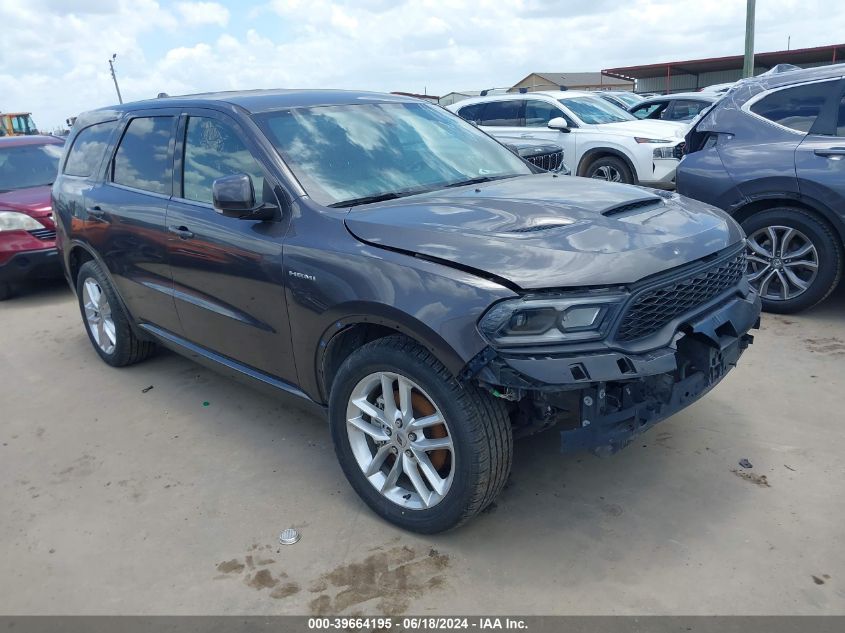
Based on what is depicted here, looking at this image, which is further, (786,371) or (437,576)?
(786,371)

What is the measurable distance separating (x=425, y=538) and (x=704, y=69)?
136 ft

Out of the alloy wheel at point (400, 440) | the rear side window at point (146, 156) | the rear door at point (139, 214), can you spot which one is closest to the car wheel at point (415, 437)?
the alloy wheel at point (400, 440)

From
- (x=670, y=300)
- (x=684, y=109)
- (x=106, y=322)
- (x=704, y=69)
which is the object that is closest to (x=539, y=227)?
(x=670, y=300)

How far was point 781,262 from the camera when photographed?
507 centimetres

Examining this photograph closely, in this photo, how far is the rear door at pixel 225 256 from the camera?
3.21m

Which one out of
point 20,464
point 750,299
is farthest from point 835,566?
point 20,464

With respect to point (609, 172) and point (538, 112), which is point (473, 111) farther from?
point (609, 172)

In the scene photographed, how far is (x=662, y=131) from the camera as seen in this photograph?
972 cm

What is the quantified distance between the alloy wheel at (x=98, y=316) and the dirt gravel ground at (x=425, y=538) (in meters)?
0.83

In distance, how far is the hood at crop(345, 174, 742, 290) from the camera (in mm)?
2463

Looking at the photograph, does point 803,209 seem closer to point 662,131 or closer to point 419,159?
point 419,159

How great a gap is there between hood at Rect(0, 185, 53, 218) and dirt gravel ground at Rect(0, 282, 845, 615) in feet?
11.7

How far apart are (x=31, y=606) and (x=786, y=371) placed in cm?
420

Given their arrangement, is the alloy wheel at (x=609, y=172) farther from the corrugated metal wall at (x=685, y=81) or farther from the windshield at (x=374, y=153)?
the corrugated metal wall at (x=685, y=81)
